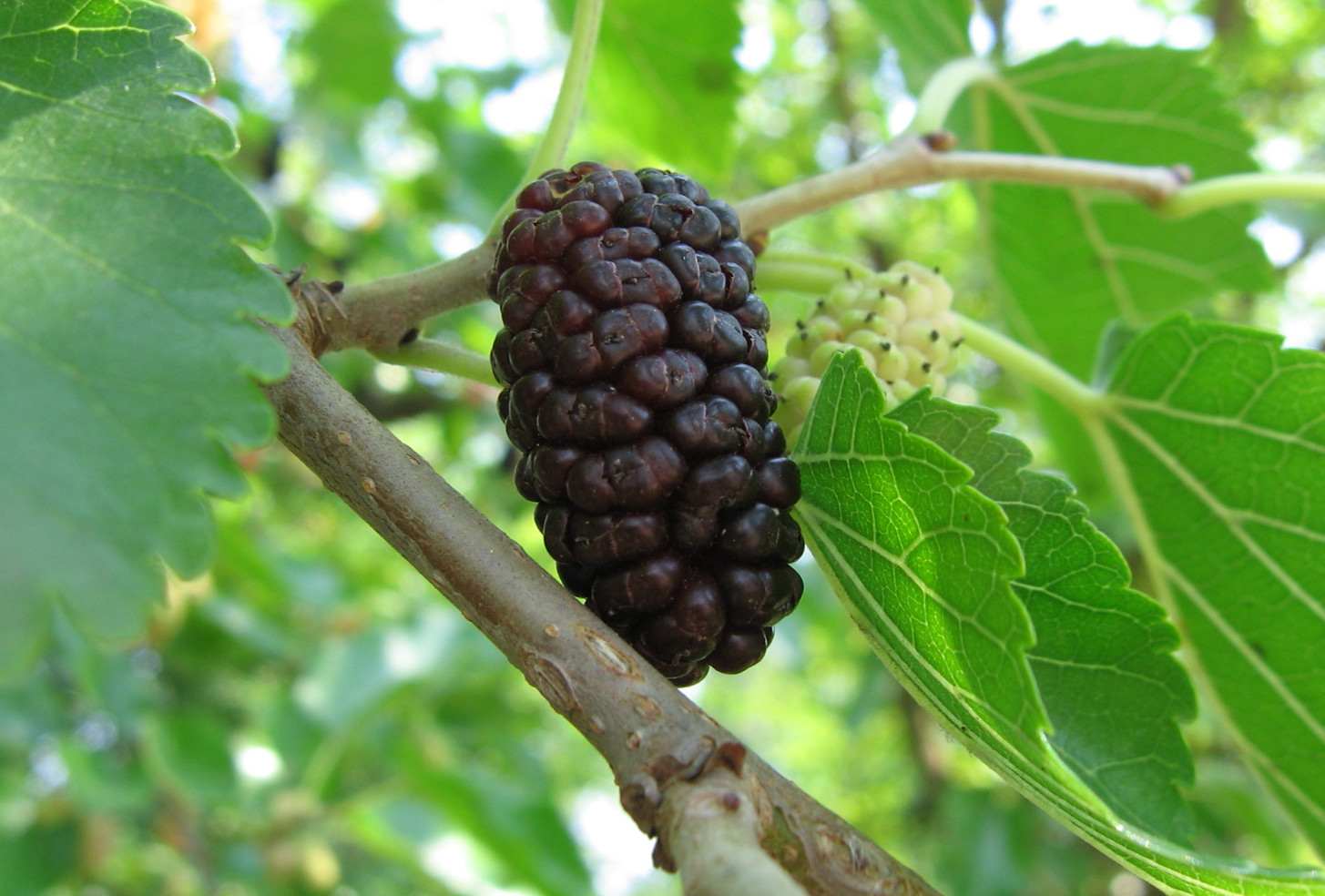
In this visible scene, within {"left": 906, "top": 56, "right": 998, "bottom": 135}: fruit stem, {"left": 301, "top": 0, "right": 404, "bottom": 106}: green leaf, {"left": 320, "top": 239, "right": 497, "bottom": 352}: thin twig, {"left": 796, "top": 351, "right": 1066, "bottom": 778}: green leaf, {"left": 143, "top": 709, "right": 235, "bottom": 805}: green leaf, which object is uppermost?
{"left": 906, "top": 56, "right": 998, "bottom": 135}: fruit stem

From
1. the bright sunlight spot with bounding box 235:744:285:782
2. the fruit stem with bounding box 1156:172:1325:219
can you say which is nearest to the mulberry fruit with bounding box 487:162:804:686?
the fruit stem with bounding box 1156:172:1325:219

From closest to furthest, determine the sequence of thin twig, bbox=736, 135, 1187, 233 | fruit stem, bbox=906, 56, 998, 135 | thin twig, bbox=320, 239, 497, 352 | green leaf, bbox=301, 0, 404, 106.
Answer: thin twig, bbox=320, 239, 497, 352, thin twig, bbox=736, 135, 1187, 233, fruit stem, bbox=906, 56, 998, 135, green leaf, bbox=301, 0, 404, 106

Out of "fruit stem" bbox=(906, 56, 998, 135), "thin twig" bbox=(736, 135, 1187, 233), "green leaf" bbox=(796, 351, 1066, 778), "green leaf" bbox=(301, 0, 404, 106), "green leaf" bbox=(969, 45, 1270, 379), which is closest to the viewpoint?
"green leaf" bbox=(796, 351, 1066, 778)

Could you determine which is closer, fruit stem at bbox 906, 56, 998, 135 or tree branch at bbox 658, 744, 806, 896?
tree branch at bbox 658, 744, 806, 896

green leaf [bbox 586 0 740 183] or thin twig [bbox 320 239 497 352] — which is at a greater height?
green leaf [bbox 586 0 740 183]

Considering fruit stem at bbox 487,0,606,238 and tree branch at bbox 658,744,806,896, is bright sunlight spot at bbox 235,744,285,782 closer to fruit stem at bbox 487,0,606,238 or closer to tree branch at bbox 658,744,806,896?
fruit stem at bbox 487,0,606,238

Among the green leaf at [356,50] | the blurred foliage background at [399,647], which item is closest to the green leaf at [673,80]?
the blurred foliage background at [399,647]

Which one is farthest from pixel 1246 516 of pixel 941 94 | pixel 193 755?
pixel 193 755

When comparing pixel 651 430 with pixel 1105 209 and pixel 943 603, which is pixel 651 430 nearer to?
pixel 943 603
